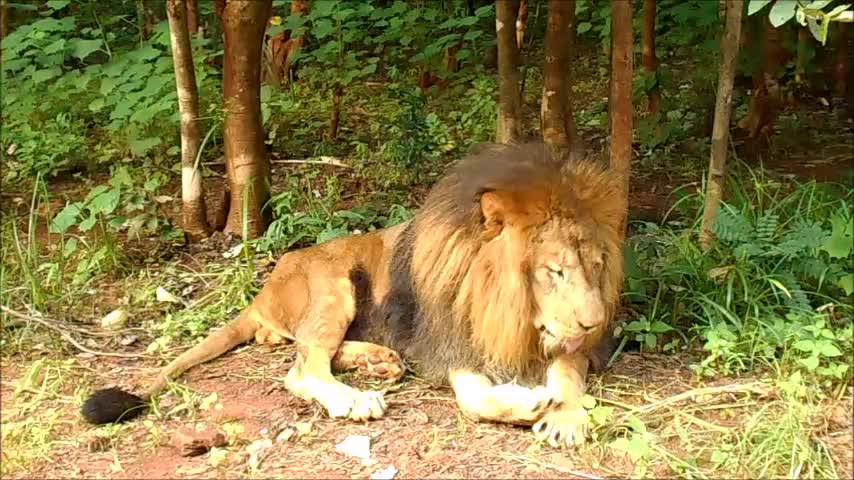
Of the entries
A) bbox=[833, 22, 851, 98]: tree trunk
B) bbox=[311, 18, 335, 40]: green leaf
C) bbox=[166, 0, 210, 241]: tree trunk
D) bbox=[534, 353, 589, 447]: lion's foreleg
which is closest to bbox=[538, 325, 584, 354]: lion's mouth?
bbox=[534, 353, 589, 447]: lion's foreleg

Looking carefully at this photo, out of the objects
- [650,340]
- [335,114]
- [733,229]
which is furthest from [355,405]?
[335,114]

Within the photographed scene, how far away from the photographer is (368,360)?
3926mm

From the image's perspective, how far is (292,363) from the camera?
4.02m

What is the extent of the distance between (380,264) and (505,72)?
133cm

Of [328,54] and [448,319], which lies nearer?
[448,319]

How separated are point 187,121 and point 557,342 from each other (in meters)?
2.59

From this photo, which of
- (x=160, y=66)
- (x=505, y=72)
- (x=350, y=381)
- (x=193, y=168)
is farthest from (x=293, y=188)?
(x=350, y=381)

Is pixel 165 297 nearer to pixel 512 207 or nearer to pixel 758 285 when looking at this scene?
pixel 512 207

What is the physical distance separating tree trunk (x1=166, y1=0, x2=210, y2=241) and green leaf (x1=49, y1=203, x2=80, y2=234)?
1.89 feet

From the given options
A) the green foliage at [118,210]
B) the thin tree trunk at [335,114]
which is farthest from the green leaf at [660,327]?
the thin tree trunk at [335,114]

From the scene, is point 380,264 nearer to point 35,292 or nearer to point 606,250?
point 606,250

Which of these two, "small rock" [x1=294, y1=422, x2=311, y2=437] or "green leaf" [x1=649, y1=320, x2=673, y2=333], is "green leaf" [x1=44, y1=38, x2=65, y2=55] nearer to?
"small rock" [x1=294, y1=422, x2=311, y2=437]

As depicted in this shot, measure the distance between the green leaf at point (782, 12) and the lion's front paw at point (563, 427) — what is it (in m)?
1.48

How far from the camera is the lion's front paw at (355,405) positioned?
350 centimetres
